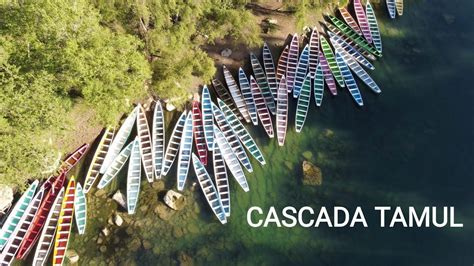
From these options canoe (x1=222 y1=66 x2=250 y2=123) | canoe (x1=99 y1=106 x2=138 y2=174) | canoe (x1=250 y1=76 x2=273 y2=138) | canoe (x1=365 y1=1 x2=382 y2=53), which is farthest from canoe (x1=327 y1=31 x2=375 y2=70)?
canoe (x1=99 y1=106 x2=138 y2=174)

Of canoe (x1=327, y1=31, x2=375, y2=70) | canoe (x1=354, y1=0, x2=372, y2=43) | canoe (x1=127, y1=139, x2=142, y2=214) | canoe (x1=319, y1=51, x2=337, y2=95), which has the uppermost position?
canoe (x1=354, y1=0, x2=372, y2=43)

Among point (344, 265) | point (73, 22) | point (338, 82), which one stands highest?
point (73, 22)

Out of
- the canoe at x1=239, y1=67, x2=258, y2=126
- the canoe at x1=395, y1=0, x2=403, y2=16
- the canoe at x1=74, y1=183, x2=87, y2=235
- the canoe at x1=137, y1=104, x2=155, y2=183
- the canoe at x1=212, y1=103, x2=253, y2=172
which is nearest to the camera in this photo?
the canoe at x1=74, y1=183, x2=87, y2=235

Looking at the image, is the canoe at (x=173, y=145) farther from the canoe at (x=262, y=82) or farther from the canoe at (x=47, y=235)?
the canoe at (x=47, y=235)

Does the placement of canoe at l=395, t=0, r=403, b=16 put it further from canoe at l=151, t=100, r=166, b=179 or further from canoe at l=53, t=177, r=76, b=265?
canoe at l=53, t=177, r=76, b=265

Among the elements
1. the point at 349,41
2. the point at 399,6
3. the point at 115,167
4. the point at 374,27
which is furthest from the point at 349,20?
the point at 115,167

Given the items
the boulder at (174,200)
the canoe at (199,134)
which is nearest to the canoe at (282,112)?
the canoe at (199,134)

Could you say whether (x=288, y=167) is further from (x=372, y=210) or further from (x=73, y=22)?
(x=73, y=22)

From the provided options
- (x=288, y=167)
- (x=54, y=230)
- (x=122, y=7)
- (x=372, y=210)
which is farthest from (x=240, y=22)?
(x=54, y=230)
